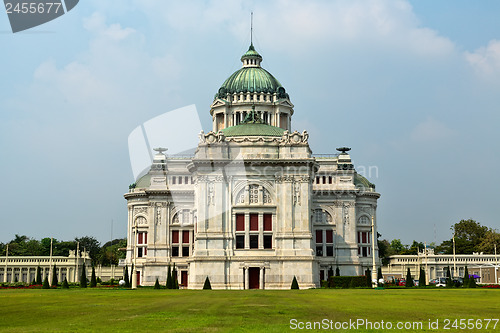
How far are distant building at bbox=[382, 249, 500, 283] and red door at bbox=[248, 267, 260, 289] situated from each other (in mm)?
35834


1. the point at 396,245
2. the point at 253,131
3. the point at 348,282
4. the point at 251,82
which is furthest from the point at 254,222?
the point at 396,245

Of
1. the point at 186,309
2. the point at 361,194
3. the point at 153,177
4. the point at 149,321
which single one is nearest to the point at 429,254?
the point at 361,194

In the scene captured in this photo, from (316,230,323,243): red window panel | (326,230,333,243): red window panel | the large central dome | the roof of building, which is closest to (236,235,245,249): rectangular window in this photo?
(316,230,323,243): red window panel

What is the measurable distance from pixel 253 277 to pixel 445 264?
42.9 m

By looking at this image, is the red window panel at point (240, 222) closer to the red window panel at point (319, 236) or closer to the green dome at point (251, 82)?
the red window panel at point (319, 236)

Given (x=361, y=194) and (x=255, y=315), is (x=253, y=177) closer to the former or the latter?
(x=361, y=194)

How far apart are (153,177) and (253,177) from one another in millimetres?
28729

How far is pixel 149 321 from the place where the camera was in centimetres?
2711

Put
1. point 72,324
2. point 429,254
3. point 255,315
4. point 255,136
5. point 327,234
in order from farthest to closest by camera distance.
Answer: point 429,254
point 327,234
point 255,136
point 255,315
point 72,324

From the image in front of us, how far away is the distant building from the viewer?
107812 millimetres

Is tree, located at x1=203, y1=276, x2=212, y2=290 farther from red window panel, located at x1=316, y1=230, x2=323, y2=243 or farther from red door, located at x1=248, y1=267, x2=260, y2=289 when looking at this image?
red window panel, located at x1=316, y1=230, x2=323, y2=243

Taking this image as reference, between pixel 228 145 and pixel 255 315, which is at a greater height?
pixel 228 145

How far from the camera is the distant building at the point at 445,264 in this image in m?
108

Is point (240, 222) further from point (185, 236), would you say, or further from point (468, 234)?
point (468, 234)
